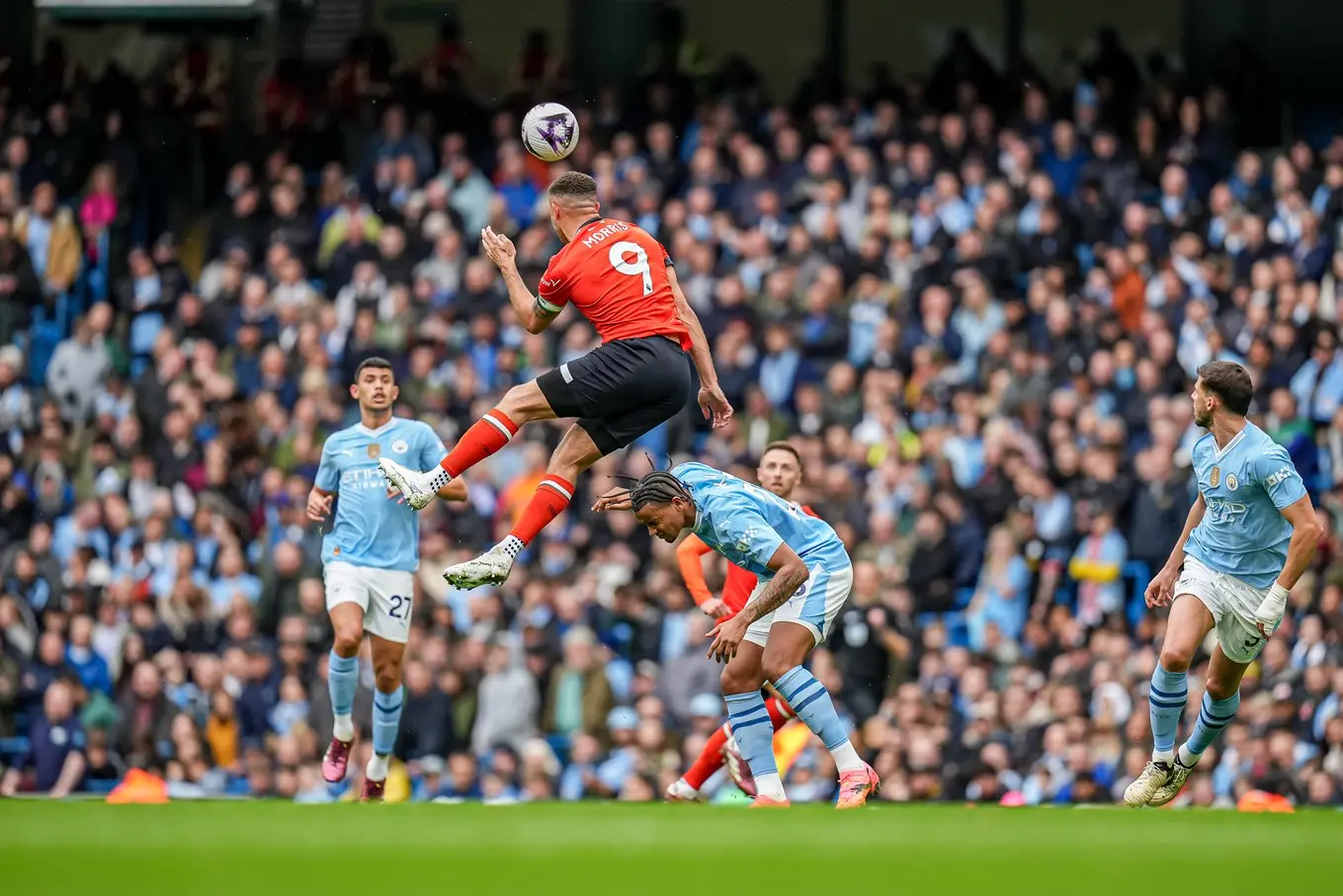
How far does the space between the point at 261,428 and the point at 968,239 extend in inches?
280

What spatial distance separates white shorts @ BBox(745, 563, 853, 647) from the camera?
11906 millimetres

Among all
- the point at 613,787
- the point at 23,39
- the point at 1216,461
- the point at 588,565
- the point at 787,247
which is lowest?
the point at 613,787

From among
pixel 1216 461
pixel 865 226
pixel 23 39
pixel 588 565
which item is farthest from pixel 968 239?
pixel 23 39

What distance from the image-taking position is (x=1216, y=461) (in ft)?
39.2

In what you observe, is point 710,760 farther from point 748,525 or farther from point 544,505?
point 748,525

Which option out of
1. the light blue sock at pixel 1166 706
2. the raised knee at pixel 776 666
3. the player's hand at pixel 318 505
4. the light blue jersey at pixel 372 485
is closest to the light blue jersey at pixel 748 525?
the raised knee at pixel 776 666

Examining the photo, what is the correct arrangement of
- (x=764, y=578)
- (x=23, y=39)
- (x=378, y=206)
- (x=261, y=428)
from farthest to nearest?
(x=23, y=39)
(x=378, y=206)
(x=261, y=428)
(x=764, y=578)

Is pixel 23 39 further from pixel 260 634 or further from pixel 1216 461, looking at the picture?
pixel 1216 461

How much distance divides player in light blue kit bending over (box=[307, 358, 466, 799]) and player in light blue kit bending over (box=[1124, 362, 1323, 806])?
4.71 m

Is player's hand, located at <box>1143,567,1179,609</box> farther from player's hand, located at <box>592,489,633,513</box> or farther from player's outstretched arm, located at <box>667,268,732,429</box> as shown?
player's hand, located at <box>592,489,633,513</box>

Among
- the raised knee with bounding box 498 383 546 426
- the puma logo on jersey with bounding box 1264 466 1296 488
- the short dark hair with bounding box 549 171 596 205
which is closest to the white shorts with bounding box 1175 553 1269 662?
the puma logo on jersey with bounding box 1264 466 1296 488

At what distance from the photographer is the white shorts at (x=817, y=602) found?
39.1 ft

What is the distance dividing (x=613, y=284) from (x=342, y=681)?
3679 mm

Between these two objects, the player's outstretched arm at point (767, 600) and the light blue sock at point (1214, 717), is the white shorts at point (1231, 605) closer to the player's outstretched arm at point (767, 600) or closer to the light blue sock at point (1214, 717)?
the light blue sock at point (1214, 717)
